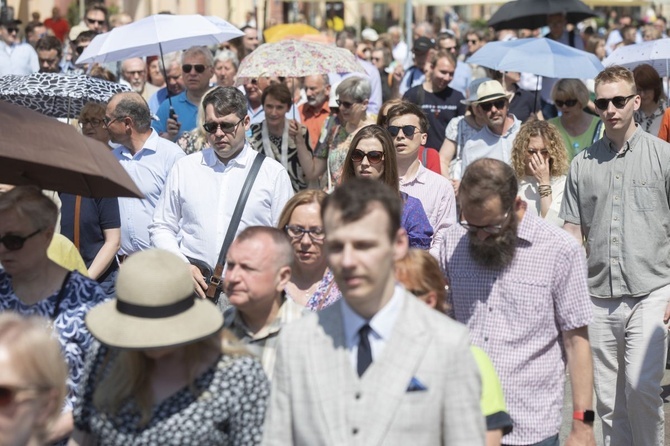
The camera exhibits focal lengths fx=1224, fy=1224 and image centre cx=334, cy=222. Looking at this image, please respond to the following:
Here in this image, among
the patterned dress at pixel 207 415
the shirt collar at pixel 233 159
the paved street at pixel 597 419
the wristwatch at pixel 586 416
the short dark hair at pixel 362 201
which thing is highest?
the short dark hair at pixel 362 201

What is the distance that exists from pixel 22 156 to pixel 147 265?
115 cm

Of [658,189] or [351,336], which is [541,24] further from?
[351,336]

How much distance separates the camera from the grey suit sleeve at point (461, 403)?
3.73 m

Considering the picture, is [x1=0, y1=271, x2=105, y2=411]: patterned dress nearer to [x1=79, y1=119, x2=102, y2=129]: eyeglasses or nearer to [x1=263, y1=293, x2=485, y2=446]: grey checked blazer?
[x1=263, y1=293, x2=485, y2=446]: grey checked blazer

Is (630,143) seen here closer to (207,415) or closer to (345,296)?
(345,296)

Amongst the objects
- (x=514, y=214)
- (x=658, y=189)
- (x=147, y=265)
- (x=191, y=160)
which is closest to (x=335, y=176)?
(x=191, y=160)

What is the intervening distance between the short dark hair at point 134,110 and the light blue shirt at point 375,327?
502 centimetres

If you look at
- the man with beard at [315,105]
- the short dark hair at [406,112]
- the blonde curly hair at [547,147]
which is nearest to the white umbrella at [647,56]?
the blonde curly hair at [547,147]

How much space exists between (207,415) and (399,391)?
2.28 feet

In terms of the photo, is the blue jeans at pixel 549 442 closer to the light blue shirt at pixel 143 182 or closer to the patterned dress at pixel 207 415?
the patterned dress at pixel 207 415

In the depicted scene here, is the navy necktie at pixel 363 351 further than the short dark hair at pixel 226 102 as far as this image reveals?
No

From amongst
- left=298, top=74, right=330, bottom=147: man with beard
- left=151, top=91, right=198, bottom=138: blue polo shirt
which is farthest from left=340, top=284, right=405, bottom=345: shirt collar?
left=298, top=74, right=330, bottom=147: man with beard

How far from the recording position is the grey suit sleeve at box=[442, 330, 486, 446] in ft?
12.2

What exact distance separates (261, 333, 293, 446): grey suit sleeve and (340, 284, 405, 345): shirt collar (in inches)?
8.5
